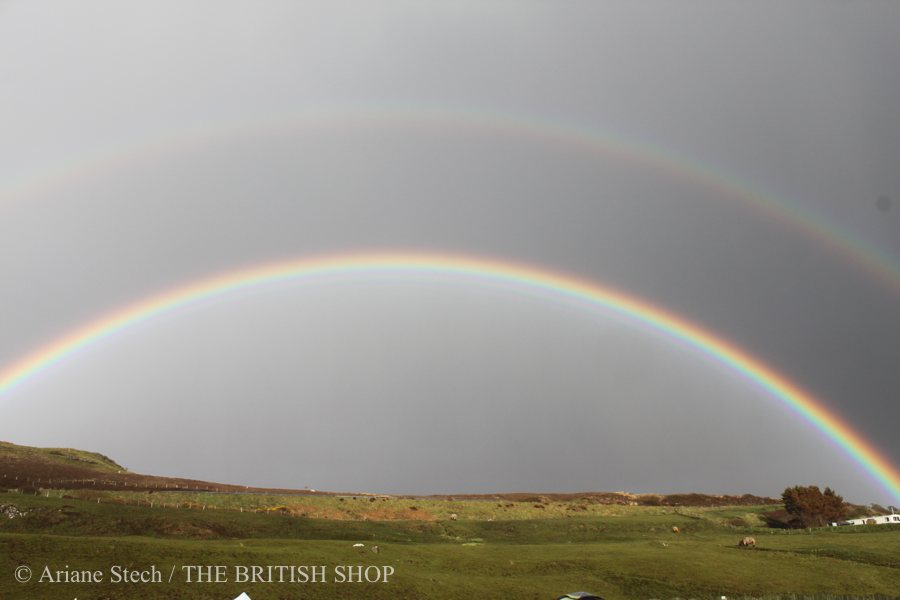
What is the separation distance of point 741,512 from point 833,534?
121 ft

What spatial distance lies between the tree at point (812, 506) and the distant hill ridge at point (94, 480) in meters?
31.5

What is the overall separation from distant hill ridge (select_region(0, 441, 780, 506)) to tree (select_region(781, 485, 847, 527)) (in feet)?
103

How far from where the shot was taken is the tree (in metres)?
107

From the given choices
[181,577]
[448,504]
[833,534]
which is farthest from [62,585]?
[833,534]

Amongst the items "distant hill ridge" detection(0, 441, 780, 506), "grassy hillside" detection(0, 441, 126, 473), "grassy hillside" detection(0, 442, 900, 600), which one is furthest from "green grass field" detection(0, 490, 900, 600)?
"grassy hillside" detection(0, 441, 126, 473)

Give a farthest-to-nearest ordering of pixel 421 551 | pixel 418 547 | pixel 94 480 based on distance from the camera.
→ pixel 94 480 < pixel 418 547 < pixel 421 551

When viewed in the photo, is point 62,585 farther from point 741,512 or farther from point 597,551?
point 741,512

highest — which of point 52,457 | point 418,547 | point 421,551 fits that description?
point 52,457

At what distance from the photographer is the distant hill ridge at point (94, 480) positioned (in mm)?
98125

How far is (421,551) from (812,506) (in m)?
→ 81.4

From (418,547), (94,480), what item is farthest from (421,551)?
(94,480)

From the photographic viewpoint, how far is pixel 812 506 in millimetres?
107500

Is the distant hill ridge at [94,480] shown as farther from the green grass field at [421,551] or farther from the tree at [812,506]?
the tree at [812,506]

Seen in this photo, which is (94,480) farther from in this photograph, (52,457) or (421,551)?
(421,551)
